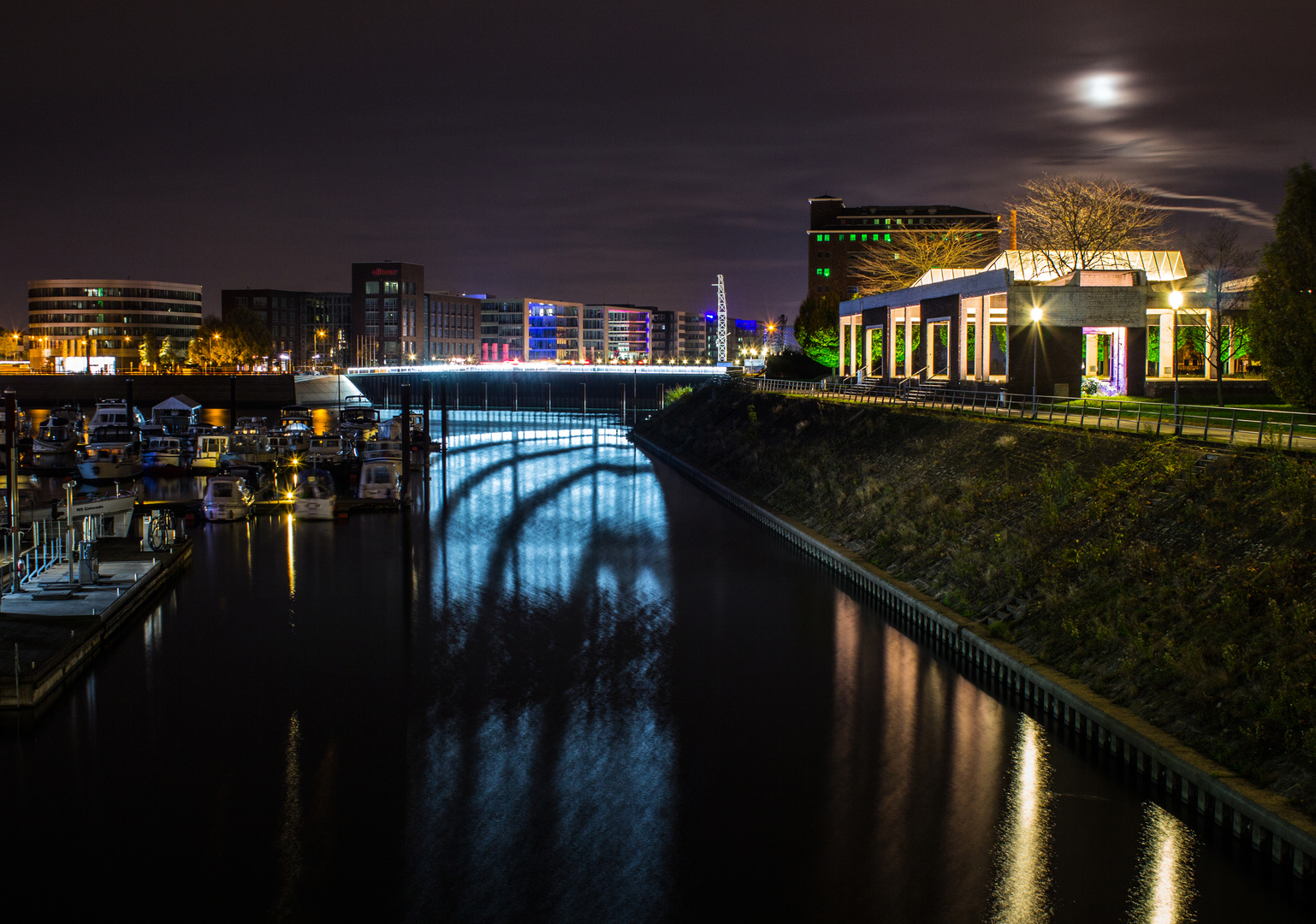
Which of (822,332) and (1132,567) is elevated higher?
(822,332)

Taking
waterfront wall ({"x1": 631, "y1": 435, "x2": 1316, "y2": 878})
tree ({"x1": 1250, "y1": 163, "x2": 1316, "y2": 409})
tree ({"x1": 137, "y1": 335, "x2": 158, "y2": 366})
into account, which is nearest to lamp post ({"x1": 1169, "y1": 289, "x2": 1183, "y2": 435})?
tree ({"x1": 1250, "y1": 163, "x2": 1316, "y2": 409})

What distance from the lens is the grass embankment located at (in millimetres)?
13367

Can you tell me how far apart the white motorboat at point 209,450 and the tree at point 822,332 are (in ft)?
156

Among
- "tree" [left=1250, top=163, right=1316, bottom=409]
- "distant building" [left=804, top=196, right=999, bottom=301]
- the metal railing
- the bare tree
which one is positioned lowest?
the metal railing

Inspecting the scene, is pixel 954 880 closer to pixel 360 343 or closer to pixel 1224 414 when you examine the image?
pixel 1224 414

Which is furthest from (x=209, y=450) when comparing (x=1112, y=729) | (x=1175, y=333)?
(x=1112, y=729)

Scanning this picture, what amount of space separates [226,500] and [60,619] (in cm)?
1867

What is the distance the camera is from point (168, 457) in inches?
2114

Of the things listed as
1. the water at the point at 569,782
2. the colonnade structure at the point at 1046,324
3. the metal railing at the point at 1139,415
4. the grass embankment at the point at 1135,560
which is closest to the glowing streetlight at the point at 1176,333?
the colonnade structure at the point at 1046,324

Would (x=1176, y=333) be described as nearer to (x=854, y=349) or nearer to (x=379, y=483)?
(x=854, y=349)

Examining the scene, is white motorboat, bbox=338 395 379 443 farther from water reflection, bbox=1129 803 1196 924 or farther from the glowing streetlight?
water reflection, bbox=1129 803 1196 924

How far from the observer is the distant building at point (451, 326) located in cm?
18000

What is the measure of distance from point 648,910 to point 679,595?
52.8 ft

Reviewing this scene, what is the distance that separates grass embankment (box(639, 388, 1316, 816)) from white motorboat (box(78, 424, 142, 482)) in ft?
117
